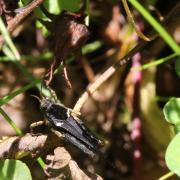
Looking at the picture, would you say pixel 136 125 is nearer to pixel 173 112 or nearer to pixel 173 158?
pixel 173 112

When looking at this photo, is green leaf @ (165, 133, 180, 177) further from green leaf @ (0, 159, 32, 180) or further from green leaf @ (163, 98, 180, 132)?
green leaf @ (0, 159, 32, 180)

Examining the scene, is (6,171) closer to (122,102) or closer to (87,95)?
(87,95)

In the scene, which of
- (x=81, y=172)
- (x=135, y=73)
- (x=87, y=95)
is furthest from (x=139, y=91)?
(x=81, y=172)

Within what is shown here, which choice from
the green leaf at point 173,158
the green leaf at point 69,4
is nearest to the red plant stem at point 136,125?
the green leaf at point 69,4

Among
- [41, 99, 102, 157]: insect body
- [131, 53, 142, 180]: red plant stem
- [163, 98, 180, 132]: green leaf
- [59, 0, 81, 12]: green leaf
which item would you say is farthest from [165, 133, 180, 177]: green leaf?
[131, 53, 142, 180]: red plant stem

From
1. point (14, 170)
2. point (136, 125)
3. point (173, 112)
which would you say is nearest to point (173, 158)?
point (173, 112)

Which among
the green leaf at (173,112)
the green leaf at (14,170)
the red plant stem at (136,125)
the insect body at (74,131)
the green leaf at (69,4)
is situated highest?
the green leaf at (69,4)

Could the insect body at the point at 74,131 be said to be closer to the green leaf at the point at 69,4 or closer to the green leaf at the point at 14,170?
the green leaf at the point at 14,170
